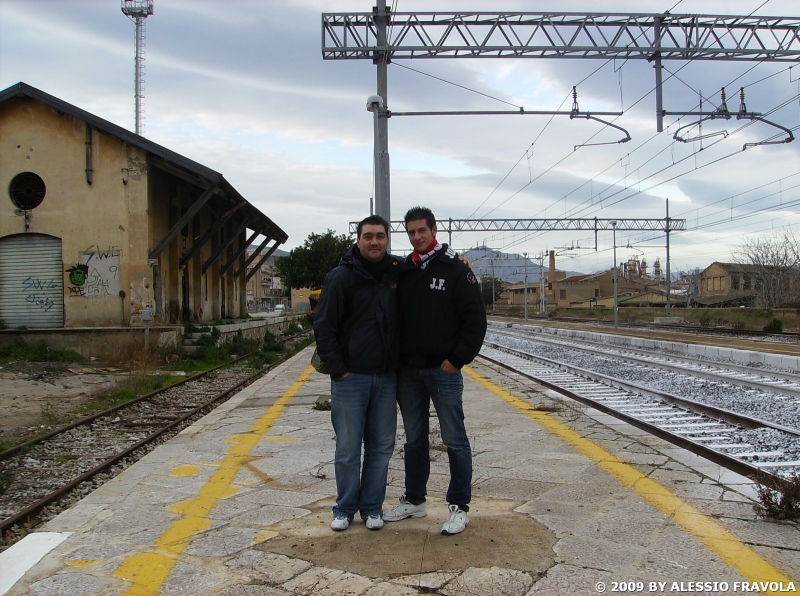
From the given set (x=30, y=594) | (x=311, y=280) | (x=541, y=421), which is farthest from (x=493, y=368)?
(x=311, y=280)

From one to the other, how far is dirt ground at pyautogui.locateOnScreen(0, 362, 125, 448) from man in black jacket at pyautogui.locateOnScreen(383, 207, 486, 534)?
19.3 ft

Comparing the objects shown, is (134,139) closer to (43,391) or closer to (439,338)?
(43,391)

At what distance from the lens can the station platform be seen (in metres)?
3.04

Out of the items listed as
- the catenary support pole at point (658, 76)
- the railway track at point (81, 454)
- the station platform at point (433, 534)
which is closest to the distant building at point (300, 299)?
the catenary support pole at point (658, 76)

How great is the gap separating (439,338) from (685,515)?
5.92 feet

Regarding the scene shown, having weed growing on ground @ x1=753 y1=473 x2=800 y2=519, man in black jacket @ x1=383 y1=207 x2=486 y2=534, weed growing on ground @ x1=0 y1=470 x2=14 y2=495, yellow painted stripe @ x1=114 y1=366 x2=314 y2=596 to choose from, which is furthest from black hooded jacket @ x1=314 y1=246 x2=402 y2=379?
weed growing on ground @ x1=0 y1=470 x2=14 y2=495

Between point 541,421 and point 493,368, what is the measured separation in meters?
6.87

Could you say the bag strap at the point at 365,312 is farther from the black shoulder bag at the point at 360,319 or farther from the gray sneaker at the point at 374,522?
the gray sneaker at the point at 374,522

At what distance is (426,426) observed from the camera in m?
3.91

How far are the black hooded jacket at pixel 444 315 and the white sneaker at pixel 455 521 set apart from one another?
818mm

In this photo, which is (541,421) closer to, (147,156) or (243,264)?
(147,156)

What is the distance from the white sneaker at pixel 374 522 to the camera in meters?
3.72

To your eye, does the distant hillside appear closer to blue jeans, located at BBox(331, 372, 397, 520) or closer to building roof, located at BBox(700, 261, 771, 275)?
blue jeans, located at BBox(331, 372, 397, 520)

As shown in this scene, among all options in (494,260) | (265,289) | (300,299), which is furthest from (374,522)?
(265,289)
